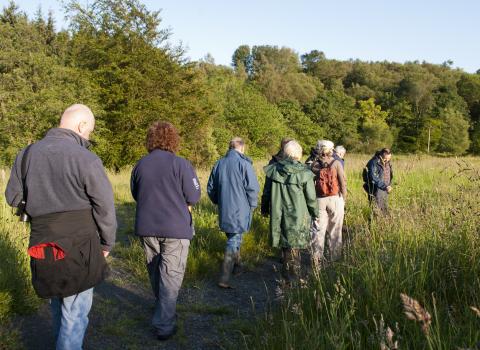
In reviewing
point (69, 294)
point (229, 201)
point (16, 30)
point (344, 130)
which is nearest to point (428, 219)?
point (229, 201)

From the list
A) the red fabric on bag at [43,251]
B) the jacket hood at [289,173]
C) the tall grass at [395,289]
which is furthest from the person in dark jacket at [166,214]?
the jacket hood at [289,173]

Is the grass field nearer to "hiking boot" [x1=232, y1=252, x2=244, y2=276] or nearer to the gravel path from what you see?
the gravel path

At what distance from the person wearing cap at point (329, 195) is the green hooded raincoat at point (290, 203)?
0.79 metres

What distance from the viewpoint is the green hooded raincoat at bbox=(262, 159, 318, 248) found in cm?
582

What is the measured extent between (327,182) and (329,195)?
0.67 feet

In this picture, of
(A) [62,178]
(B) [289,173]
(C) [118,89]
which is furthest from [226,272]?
(C) [118,89]

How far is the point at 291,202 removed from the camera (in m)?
5.86

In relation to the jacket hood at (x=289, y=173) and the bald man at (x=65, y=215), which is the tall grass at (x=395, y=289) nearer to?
the jacket hood at (x=289, y=173)

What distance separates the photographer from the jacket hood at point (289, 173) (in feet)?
19.0

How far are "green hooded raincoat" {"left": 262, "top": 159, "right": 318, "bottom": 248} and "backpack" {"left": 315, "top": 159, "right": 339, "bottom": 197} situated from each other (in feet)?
2.71

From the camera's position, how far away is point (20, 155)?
3266mm

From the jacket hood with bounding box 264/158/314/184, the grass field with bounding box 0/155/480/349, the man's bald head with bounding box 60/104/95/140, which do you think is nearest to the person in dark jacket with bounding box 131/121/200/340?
the grass field with bounding box 0/155/480/349

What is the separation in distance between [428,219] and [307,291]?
1730mm

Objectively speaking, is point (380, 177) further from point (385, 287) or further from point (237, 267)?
point (385, 287)
